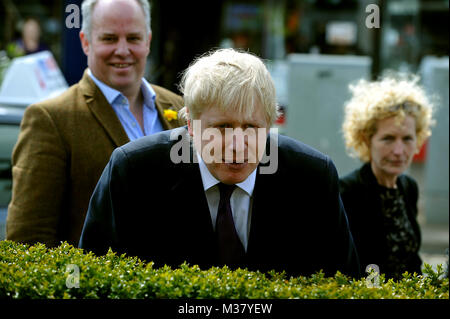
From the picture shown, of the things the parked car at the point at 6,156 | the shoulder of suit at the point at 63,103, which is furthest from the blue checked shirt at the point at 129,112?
the parked car at the point at 6,156

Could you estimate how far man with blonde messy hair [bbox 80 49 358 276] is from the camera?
2.54 m

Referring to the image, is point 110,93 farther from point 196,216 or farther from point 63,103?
point 196,216

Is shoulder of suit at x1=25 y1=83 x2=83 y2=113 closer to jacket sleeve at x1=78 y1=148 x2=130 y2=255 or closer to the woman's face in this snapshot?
jacket sleeve at x1=78 y1=148 x2=130 y2=255

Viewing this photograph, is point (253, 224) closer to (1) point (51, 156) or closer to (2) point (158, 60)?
(1) point (51, 156)

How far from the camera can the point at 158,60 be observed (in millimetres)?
13656

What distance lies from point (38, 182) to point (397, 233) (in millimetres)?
1987

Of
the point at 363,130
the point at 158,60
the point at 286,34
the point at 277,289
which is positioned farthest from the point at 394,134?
the point at 286,34

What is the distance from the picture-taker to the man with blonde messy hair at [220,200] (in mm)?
2539

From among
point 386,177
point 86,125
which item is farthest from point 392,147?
point 86,125

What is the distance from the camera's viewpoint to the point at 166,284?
2158mm

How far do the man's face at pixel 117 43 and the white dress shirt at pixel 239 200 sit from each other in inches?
43.5

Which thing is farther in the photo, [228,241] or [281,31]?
[281,31]

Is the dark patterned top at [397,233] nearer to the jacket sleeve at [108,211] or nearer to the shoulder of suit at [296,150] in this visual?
the shoulder of suit at [296,150]
